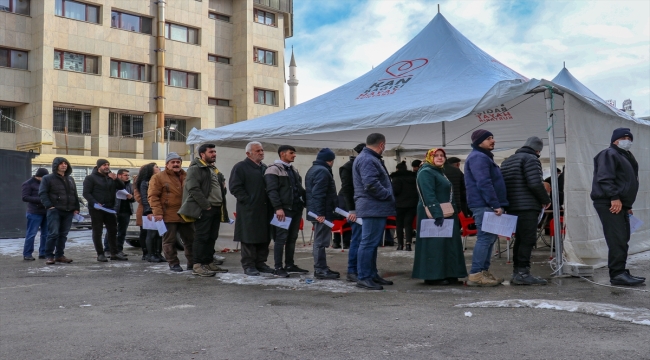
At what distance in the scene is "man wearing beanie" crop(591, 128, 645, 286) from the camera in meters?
7.23

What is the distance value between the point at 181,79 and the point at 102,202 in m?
28.1

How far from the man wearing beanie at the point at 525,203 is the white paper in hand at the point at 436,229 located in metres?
0.75

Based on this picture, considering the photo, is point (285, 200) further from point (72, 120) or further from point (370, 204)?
point (72, 120)

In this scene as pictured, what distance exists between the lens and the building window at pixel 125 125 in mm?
35812

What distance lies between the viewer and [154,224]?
9.02m

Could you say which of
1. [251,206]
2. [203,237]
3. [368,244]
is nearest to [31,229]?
[203,237]

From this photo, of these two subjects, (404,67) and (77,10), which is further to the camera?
(77,10)

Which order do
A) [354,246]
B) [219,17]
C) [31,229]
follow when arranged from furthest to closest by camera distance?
[219,17] → [31,229] → [354,246]

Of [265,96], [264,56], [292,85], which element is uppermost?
[264,56]

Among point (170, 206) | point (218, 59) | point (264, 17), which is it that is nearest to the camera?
point (170, 206)

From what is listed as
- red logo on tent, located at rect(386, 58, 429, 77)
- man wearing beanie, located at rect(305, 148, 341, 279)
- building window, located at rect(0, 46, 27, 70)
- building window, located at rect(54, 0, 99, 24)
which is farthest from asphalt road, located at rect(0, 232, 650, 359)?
building window, located at rect(54, 0, 99, 24)

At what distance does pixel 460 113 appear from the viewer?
A: 8.47 m

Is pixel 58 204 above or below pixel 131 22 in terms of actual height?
below

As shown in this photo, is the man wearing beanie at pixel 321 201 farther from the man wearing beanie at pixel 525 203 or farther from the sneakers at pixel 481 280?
the man wearing beanie at pixel 525 203
